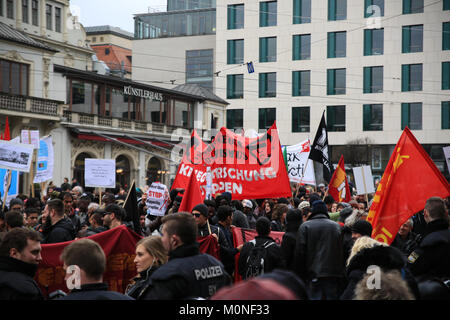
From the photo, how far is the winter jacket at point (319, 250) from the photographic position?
20.4 feet

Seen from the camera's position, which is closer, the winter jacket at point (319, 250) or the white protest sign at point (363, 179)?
the winter jacket at point (319, 250)

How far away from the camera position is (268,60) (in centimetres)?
4566

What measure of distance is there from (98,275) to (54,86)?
88.6 feet

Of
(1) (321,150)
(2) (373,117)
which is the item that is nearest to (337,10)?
(2) (373,117)

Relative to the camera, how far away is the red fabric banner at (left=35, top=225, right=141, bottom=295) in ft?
19.7

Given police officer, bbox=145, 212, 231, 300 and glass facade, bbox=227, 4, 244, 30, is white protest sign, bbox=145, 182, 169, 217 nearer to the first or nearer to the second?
police officer, bbox=145, 212, 231, 300

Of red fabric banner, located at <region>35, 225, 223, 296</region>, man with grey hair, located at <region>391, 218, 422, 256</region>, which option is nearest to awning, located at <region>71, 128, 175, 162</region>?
red fabric banner, located at <region>35, 225, 223, 296</region>

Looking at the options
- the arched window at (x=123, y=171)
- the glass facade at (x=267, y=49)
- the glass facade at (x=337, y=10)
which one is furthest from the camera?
the glass facade at (x=267, y=49)

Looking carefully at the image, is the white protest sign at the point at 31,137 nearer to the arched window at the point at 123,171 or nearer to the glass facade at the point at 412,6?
the arched window at the point at 123,171

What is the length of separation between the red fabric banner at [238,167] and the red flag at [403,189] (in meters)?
4.25

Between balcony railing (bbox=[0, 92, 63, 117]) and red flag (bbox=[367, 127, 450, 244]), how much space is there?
2250 centimetres

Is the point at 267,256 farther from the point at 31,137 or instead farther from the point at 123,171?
the point at 123,171

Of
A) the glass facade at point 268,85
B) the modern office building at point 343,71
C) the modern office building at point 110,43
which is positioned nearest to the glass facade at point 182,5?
the modern office building at point 343,71

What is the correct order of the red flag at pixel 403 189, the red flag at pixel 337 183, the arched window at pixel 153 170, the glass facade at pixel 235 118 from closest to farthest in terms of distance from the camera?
the red flag at pixel 403 189 → the red flag at pixel 337 183 → the arched window at pixel 153 170 → the glass facade at pixel 235 118
